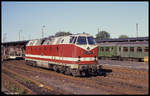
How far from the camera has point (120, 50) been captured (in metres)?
36.4

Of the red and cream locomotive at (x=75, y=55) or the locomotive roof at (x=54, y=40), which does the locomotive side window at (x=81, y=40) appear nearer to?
the red and cream locomotive at (x=75, y=55)

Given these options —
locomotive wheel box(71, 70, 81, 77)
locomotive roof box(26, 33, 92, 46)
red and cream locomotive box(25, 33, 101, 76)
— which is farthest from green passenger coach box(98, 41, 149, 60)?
locomotive wheel box(71, 70, 81, 77)

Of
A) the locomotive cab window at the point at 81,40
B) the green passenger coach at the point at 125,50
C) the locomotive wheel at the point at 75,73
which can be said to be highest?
the locomotive cab window at the point at 81,40

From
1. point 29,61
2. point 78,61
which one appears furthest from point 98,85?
point 29,61

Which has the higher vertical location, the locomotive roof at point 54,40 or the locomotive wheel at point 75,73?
the locomotive roof at point 54,40

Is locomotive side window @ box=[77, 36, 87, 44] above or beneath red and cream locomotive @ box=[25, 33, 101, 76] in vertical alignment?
above


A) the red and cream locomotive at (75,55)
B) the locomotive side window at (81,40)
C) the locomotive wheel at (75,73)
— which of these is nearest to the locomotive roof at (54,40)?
the red and cream locomotive at (75,55)

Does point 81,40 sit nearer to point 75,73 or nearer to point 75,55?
point 75,55

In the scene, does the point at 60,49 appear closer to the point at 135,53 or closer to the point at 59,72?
the point at 59,72

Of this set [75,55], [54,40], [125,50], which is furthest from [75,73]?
[125,50]

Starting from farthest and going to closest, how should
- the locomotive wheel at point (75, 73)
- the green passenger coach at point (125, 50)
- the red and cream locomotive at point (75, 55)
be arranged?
the green passenger coach at point (125, 50) → the locomotive wheel at point (75, 73) → the red and cream locomotive at point (75, 55)

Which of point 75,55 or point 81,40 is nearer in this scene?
point 75,55

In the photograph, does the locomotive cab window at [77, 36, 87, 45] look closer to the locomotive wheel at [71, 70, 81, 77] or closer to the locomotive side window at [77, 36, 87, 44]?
the locomotive side window at [77, 36, 87, 44]

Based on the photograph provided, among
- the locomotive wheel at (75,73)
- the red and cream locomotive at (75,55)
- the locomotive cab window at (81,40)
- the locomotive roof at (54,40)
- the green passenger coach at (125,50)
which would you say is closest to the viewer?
the red and cream locomotive at (75,55)
